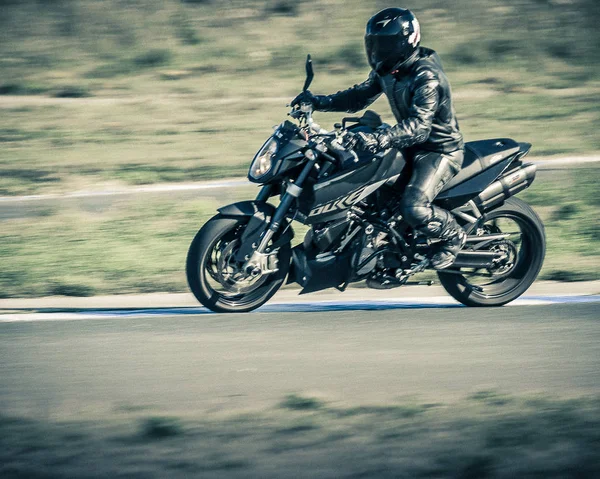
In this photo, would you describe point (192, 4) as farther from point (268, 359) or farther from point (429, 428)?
point (429, 428)

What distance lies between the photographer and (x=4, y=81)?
19.0m

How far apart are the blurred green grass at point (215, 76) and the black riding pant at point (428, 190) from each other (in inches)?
243

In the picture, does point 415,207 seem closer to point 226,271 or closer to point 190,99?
point 226,271

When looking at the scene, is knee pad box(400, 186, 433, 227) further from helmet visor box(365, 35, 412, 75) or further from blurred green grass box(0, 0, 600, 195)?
blurred green grass box(0, 0, 600, 195)

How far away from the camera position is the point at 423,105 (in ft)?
22.8

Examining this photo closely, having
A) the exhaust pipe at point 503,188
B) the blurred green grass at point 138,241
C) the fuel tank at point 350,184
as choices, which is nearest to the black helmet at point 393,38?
the fuel tank at point 350,184

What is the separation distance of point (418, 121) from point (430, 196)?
0.53 meters

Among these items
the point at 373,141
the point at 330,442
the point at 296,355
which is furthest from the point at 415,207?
the point at 330,442

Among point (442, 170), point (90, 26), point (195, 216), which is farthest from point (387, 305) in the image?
point (90, 26)

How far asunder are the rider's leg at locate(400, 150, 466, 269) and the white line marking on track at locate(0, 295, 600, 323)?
1.98ft

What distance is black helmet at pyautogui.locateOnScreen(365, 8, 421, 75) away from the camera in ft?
22.9

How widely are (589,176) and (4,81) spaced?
1077 centimetres

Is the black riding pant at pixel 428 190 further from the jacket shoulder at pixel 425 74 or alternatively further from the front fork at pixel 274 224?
the front fork at pixel 274 224

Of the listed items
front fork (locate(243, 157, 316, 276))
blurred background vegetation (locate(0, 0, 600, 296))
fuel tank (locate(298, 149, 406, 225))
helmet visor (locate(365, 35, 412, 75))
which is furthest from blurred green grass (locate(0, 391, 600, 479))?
blurred background vegetation (locate(0, 0, 600, 296))
